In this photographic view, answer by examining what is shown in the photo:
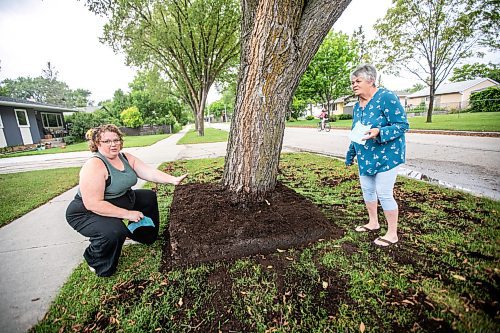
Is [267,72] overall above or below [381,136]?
above

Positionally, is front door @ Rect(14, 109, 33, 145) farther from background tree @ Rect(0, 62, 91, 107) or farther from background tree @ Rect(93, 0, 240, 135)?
background tree @ Rect(0, 62, 91, 107)

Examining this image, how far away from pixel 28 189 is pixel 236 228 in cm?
559

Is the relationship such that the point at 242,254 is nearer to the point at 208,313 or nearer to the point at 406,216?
the point at 208,313

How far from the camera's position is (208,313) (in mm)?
1586

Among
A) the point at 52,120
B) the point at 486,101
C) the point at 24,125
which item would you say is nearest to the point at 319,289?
the point at 24,125

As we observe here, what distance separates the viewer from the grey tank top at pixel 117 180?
2131mm

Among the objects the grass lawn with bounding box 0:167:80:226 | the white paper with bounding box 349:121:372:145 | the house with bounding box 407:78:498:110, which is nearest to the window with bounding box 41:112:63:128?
the grass lawn with bounding box 0:167:80:226

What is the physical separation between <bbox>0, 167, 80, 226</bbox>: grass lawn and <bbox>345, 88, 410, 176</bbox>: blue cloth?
4894 millimetres

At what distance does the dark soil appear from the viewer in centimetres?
214

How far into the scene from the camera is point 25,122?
16.8 m

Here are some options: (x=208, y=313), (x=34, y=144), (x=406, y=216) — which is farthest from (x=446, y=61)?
(x=34, y=144)

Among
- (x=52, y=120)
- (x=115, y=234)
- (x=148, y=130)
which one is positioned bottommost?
(x=115, y=234)

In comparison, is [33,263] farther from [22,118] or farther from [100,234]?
[22,118]

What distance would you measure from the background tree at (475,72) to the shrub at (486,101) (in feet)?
59.4
